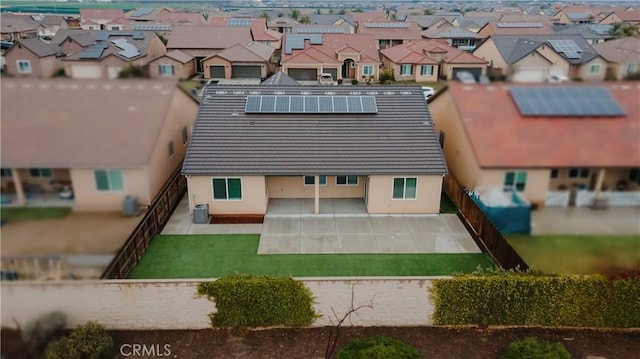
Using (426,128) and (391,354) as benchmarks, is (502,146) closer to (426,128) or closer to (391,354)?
(391,354)

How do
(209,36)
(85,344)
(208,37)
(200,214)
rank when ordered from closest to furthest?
(85,344), (200,214), (208,37), (209,36)

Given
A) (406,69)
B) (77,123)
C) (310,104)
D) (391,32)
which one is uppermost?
(77,123)

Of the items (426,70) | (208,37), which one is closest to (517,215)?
(426,70)

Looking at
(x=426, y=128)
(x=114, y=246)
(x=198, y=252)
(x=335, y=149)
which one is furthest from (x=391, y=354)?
(x=426, y=128)

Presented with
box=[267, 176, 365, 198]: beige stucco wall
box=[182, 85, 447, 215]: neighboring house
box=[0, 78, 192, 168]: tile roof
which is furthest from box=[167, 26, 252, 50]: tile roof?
box=[0, 78, 192, 168]: tile roof

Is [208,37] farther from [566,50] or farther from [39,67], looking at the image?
[39,67]
